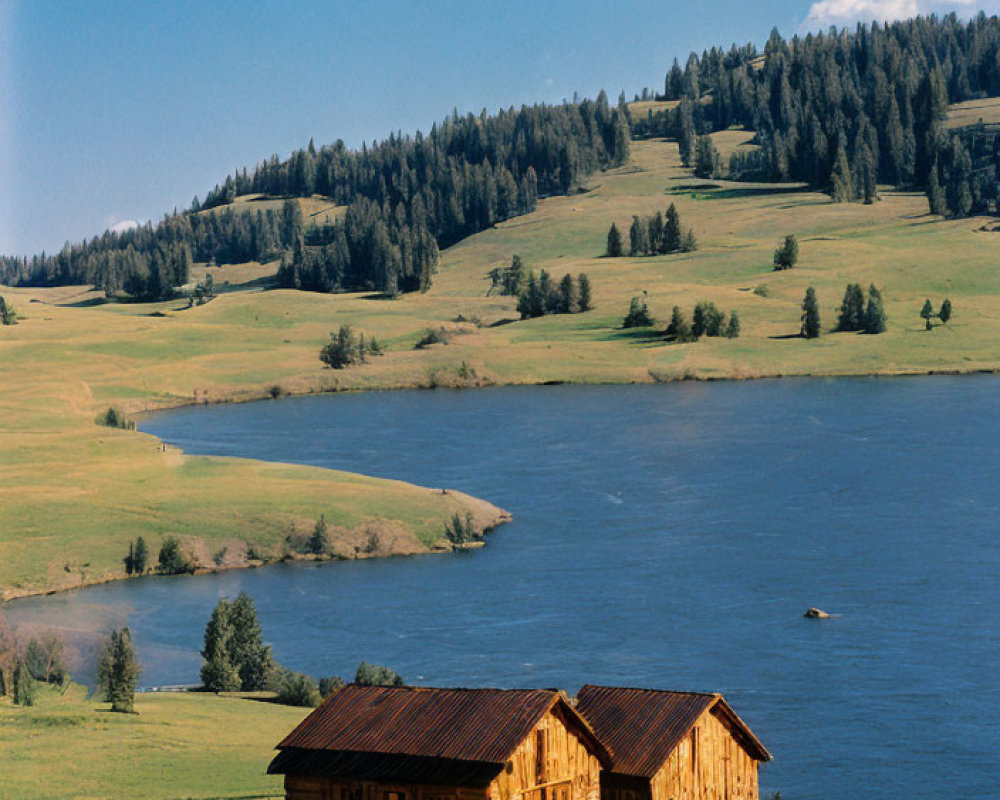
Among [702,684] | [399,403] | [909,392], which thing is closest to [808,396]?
[909,392]

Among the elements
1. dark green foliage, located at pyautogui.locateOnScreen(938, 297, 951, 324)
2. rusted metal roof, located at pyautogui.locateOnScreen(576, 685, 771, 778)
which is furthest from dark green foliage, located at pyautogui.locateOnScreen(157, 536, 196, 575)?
dark green foliage, located at pyautogui.locateOnScreen(938, 297, 951, 324)

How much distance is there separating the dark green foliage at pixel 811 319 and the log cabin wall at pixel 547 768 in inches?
6113

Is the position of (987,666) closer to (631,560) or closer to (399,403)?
(631,560)

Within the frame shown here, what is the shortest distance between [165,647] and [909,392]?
100827 mm

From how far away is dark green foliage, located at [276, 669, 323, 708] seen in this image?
224 feet

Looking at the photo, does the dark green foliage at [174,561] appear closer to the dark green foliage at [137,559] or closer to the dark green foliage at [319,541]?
the dark green foliage at [137,559]

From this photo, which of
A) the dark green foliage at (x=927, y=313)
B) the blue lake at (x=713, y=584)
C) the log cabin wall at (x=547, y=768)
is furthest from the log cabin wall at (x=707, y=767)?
the dark green foliage at (x=927, y=313)

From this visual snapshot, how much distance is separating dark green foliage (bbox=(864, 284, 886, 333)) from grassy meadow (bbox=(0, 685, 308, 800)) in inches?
5434

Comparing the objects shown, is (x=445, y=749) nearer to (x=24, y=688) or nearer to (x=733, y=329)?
(x=24, y=688)

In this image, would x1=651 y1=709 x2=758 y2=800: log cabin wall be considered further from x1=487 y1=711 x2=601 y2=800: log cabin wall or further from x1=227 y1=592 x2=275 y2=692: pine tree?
x1=227 y1=592 x2=275 y2=692: pine tree

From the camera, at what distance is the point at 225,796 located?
48.2 m

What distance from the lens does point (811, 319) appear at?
190 meters

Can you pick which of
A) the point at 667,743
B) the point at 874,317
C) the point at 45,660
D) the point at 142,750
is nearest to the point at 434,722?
the point at 667,743

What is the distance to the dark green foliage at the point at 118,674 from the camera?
61156 mm
